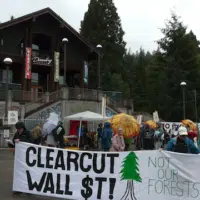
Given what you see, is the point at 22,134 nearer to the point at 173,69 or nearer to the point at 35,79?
the point at 35,79

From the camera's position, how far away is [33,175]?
889cm

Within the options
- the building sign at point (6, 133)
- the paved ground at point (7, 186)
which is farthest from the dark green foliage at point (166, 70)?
the paved ground at point (7, 186)

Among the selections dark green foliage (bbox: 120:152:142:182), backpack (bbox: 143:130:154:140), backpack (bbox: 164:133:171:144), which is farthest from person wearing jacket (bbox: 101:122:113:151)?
backpack (bbox: 164:133:171:144)

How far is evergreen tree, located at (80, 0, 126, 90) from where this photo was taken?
68125 millimetres

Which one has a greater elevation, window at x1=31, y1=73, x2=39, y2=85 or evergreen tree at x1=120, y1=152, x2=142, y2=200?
window at x1=31, y1=73, x2=39, y2=85

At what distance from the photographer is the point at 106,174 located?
27.0 feet

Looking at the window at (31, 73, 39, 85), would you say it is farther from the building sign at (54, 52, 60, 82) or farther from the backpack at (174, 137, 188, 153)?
the backpack at (174, 137, 188, 153)

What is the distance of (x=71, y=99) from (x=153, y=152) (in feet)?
85.2

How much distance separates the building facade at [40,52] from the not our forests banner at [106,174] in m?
26.3

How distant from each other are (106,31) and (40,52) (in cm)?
3048

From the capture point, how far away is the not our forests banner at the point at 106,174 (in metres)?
7.67

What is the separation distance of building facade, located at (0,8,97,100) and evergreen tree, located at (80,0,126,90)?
23.3m

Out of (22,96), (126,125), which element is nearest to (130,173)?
(126,125)

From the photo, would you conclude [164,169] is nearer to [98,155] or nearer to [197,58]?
[98,155]
